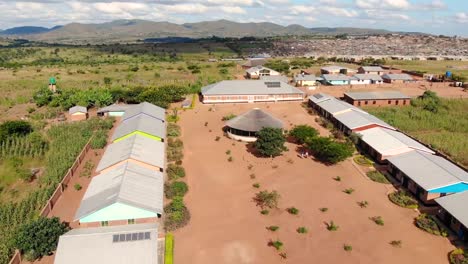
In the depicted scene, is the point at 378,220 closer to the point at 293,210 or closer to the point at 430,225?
the point at 430,225

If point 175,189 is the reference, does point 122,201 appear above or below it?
above

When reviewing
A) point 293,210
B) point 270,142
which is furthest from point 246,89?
point 293,210

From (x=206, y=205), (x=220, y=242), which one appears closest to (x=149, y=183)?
(x=206, y=205)

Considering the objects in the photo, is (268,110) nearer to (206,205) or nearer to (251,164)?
(251,164)

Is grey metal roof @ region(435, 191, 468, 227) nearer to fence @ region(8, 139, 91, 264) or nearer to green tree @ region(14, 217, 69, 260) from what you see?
green tree @ region(14, 217, 69, 260)

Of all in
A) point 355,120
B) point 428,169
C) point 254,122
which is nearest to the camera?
point 428,169

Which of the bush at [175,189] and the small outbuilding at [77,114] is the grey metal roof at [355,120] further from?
the small outbuilding at [77,114]
